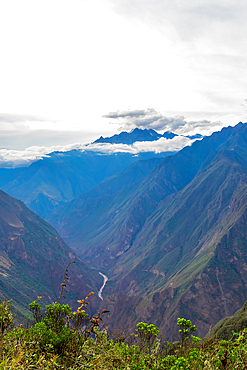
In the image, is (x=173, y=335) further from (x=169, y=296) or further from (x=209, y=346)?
(x=209, y=346)

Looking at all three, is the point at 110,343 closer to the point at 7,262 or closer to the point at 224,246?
the point at 7,262

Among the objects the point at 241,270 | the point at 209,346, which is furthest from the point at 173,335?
the point at 209,346

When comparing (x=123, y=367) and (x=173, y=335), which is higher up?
(x=123, y=367)

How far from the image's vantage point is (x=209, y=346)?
52.2ft

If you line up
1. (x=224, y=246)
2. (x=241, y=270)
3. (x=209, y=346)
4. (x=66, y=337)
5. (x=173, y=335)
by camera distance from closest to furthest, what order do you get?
(x=66, y=337)
(x=209, y=346)
(x=173, y=335)
(x=241, y=270)
(x=224, y=246)

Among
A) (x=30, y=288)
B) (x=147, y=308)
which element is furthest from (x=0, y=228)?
(x=147, y=308)

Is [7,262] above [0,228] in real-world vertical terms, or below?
below

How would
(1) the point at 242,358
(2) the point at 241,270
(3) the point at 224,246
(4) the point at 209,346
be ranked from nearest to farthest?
(1) the point at 242,358
(4) the point at 209,346
(2) the point at 241,270
(3) the point at 224,246

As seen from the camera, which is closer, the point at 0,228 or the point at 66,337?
the point at 66,337

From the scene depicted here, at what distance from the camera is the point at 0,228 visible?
653 feet

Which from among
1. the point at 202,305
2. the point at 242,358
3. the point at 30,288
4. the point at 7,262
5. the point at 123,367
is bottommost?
the point at 202,305

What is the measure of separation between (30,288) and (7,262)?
88.4 ft

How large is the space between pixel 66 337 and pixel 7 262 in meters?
181

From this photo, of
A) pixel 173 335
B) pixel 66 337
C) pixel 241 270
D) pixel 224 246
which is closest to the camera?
pixel 66 337
